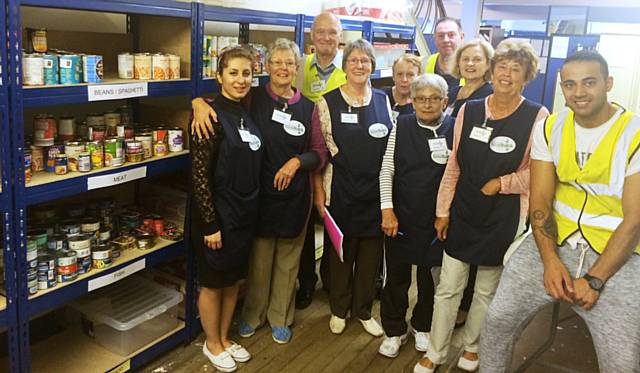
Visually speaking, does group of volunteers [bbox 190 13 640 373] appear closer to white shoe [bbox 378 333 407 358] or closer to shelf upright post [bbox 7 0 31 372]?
white shoe [bbox 378 333 407 358]

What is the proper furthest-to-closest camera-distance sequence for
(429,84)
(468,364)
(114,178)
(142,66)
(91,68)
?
(468,364) < (429,84) < (142,66) < (114,178) < (91,68)

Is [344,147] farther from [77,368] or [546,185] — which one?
[77,368]

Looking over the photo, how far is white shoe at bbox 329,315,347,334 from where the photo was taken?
2.96m

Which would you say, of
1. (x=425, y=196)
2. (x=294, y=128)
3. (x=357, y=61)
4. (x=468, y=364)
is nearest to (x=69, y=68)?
(x=294, y=128)

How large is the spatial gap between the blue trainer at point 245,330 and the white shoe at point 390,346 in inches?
25.8

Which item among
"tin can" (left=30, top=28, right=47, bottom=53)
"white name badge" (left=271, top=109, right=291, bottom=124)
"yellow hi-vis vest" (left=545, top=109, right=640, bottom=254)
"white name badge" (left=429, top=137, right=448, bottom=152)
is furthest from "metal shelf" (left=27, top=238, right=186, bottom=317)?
"yellow hi-vis vest" (left=545, top=109, right=640, bottom=254)

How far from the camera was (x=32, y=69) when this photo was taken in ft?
6.02

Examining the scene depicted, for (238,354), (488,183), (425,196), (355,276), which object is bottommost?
(238,354)

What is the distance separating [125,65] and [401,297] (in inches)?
63.5

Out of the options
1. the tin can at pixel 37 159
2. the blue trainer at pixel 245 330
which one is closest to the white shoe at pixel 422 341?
the blue trainer at pixel 245 330

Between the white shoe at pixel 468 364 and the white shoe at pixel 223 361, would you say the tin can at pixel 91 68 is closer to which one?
the white shoe at pixel 223 361

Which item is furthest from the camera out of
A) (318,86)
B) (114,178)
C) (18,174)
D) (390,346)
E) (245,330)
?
(318,86)

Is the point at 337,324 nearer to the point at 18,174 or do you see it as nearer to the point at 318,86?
the point at 318,86

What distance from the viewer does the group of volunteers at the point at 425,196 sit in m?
1.92
